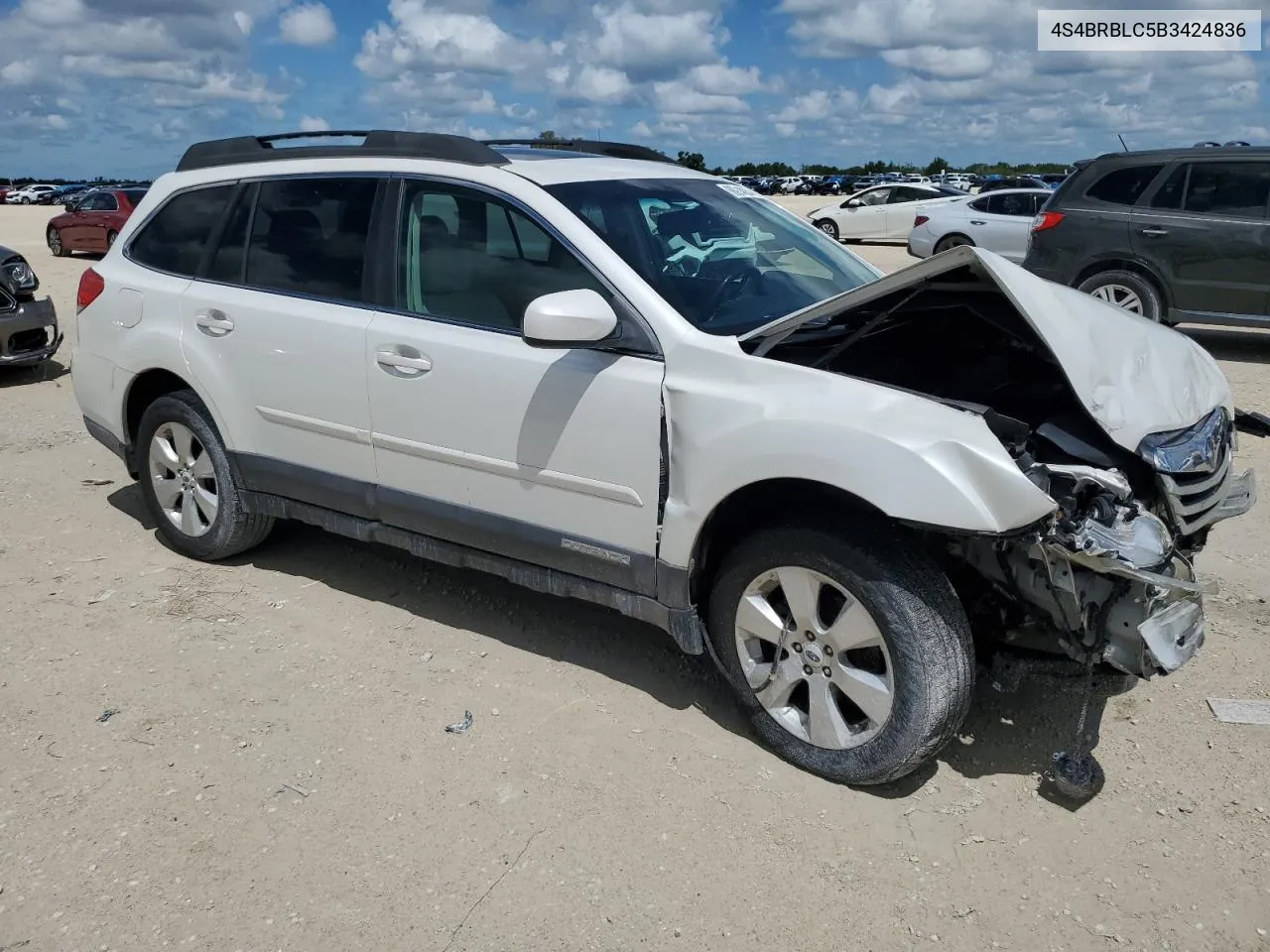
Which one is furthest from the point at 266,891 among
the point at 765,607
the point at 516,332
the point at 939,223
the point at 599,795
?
the point at 939,223

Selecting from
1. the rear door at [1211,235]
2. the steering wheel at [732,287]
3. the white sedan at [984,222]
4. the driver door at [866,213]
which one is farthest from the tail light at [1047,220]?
the driver door at [866,213]

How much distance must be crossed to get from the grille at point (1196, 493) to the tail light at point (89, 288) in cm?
463

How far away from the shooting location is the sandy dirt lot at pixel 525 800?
2.79 metres

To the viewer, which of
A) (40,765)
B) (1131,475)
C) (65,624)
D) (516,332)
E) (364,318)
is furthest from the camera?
(65,624)

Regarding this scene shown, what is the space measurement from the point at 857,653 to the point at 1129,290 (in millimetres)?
7961

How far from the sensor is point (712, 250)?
12.9 feet

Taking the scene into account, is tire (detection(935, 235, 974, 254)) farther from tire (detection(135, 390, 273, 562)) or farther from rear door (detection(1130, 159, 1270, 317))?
tire (detection(135, 390, 273, 562))

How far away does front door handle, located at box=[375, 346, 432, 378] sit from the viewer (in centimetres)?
389

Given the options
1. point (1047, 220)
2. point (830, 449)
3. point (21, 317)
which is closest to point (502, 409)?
point (830, 449)

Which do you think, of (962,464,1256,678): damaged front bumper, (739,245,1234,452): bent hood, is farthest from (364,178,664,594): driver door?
(962,464,1256,678): damaged front bumper

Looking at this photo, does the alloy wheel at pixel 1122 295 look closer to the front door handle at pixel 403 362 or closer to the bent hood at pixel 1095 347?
the bent hood at pixel 1095 347

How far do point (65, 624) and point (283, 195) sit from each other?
6.64 feet

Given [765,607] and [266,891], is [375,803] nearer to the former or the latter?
[266,891]

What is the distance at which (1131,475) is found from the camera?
3244mm
